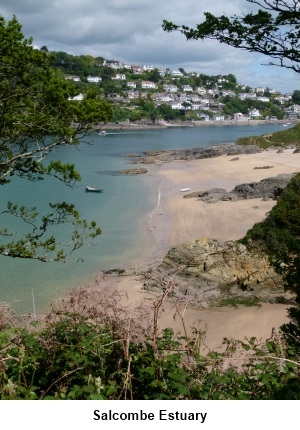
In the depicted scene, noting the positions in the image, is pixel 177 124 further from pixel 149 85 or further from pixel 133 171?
pixel 133 171

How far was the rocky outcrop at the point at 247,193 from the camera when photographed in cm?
2956

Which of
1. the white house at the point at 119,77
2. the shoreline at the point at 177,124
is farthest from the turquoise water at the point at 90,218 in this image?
the white house at the point at 119,77

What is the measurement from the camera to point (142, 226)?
2445 centimetres

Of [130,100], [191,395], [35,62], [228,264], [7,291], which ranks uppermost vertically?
[130,100]

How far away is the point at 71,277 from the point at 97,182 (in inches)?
894

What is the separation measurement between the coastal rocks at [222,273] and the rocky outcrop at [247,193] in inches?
587

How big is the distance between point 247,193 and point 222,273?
57.6 ft

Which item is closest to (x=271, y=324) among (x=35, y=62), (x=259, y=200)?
(x=35, y=62)

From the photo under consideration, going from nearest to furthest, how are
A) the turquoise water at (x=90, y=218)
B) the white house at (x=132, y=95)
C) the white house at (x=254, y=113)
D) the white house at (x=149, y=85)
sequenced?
the turquoise water at (x=90, y=218)
the white house at (x=132, y=95)
the white house at (x=254, y=113)
the white house at (x=149, y=85)

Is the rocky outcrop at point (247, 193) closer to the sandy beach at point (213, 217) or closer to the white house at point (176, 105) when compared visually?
the sandy beach at point (213, 217)

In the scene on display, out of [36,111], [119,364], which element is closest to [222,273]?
[36,111]

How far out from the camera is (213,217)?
2491 centimetres

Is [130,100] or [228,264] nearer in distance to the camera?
[228,264]

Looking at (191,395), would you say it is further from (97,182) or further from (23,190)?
(97,182)
